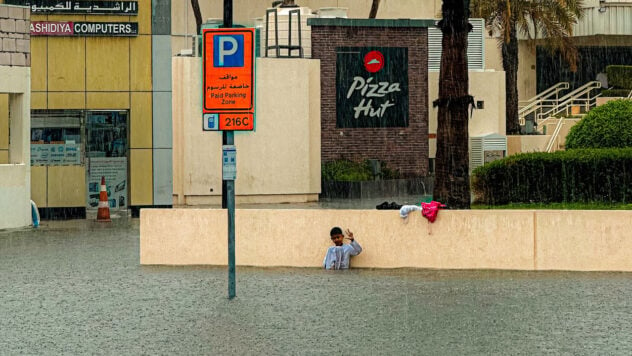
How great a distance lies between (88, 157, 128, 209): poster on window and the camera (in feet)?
94.6

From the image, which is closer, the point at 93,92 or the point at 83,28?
the point at 93,92

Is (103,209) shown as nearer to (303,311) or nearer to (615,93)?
(303,311)

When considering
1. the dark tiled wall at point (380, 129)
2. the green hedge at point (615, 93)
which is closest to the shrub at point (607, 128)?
the dark tiled wall at point (380, 129)

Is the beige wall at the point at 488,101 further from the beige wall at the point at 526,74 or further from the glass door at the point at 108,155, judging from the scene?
the glass door at the point at 108,155

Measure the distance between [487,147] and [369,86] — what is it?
6.76 m

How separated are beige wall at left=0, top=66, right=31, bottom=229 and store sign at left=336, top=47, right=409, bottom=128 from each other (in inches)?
538

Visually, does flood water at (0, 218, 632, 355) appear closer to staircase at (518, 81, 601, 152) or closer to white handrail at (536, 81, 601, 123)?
staircase at (518, 81, 601, 152)

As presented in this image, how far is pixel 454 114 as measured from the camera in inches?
771

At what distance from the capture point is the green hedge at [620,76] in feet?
169

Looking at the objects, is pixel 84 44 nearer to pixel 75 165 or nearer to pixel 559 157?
pixel 75 165

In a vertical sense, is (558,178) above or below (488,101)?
below

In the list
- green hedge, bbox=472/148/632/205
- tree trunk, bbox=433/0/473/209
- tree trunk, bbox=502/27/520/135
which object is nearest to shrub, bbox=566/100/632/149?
green hedge, bbox=472/148/632/205

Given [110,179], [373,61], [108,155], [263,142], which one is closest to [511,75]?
[373,61]

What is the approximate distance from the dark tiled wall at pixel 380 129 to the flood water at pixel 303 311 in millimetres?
19661
